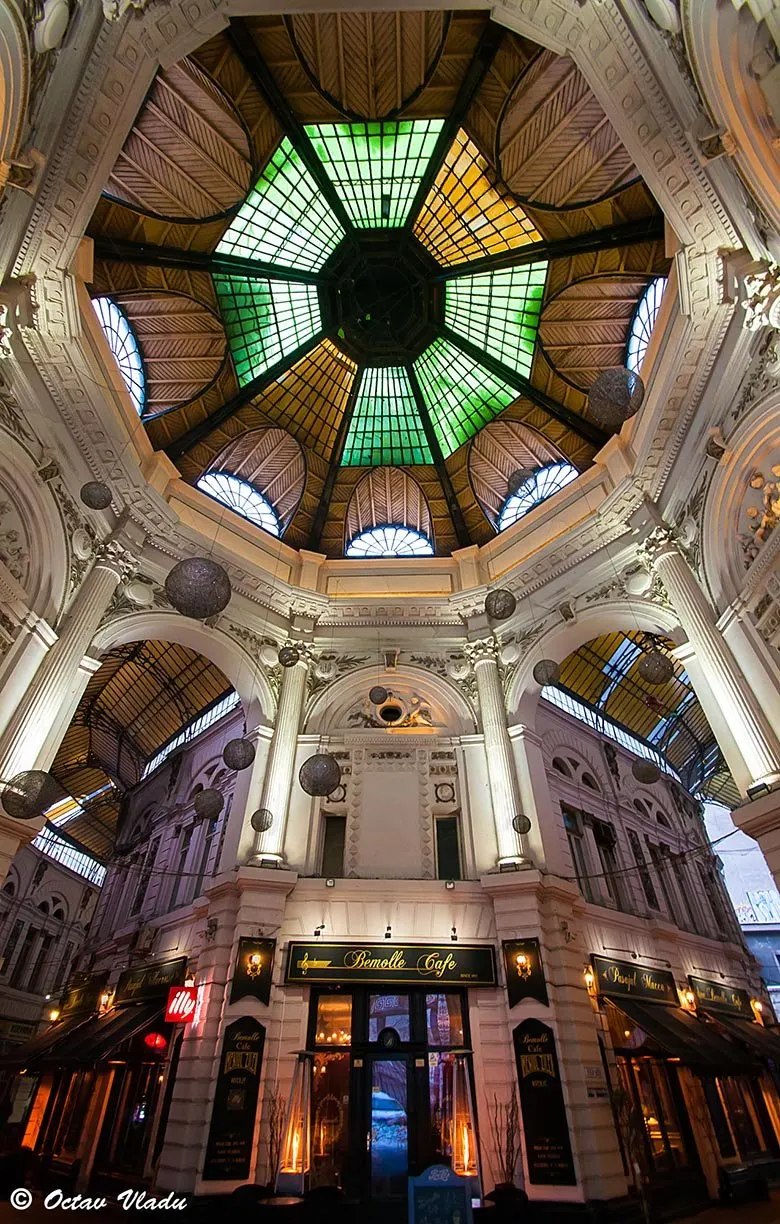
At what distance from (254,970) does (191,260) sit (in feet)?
51.7

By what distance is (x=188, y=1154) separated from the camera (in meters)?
10.2

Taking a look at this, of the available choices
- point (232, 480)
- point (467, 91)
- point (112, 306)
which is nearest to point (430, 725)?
point (232, 480)

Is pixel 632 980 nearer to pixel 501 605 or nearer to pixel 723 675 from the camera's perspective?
pixel 723 675

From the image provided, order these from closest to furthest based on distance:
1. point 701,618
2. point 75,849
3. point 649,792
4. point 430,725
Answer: point 701,618, point 430,725, point 649,792, point 75,849

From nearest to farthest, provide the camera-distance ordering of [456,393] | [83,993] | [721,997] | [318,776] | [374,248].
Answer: [318,776]
[374,248]
[721,997]
[83,993]
[456,393]

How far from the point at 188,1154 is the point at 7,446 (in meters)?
13.1

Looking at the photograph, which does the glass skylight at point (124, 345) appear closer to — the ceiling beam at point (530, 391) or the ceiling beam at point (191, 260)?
Result: the ceiling beam at point (191, 260)

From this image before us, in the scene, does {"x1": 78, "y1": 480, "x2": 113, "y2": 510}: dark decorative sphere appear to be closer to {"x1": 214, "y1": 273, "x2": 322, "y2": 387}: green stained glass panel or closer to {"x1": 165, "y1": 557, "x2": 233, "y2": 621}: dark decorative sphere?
{"x1": 165, "y1": 557, "x2": 233, "y2": 621}: dark decorative sphere

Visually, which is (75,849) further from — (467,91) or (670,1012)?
(467,91)

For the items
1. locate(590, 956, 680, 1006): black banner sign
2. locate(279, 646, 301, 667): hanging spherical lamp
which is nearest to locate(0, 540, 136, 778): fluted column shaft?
locate(279, 646, 301, 667): hanging spherical lamp

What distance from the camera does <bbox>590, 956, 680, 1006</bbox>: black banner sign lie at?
13258mm

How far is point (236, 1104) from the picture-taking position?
10.5m

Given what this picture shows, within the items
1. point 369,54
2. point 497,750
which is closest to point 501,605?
point 497,750

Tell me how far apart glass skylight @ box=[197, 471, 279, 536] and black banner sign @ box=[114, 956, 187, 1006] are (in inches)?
470
